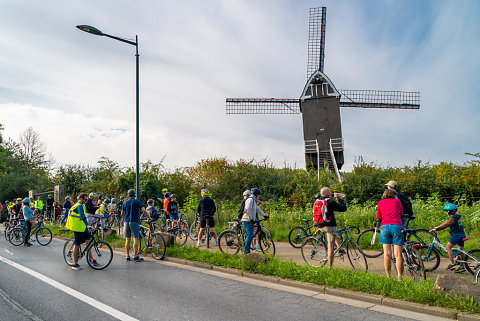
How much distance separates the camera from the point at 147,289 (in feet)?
22.1

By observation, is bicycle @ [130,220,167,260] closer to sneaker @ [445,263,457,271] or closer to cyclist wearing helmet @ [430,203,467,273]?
cyclist wearing helmet @ [430,203,467,273]

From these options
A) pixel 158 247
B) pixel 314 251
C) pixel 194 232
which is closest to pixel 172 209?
pixel 194 232

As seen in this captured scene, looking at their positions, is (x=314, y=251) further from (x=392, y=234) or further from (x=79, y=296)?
(x=79, y=296)

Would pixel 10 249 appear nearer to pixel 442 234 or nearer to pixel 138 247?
pixel 138 247

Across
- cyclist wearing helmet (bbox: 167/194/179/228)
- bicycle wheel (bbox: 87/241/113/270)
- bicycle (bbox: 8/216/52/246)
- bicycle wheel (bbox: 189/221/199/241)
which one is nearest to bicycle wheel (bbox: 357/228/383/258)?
bicycle wheel (bbox: 189/221/199/241)

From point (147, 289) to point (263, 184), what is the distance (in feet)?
51.1

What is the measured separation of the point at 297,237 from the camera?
1136cm

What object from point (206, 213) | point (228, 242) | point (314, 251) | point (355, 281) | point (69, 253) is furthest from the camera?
point (206, 213)

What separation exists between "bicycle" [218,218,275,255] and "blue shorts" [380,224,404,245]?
11.2ft

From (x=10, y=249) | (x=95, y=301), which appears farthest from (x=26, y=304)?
(x=10, y=249)

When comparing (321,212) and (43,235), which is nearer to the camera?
(321,212)

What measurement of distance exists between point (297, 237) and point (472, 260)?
202 inches

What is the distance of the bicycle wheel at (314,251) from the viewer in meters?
8.16

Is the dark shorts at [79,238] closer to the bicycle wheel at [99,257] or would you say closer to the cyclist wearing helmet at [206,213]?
the bicycle wheel at [99,257]
